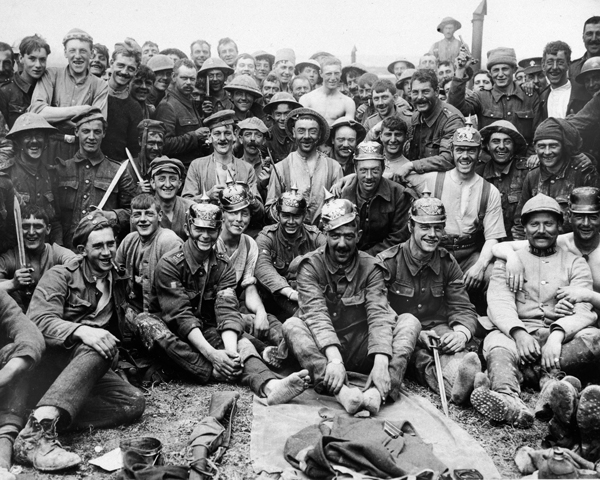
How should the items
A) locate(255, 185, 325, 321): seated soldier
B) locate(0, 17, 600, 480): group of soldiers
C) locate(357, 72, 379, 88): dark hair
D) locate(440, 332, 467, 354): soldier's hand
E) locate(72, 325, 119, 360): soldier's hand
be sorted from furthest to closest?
locate(357, 72, 379, 88): dark hair
locate(255, 185, 325, 321): seated soldier
locate(440, 332, 467, 354): soldier's hand
locate(0, 17, 600, 480): group of soldiers
locate(72, 325, 119, 360): soldier's hand

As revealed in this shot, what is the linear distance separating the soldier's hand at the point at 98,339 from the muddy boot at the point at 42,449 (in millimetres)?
694

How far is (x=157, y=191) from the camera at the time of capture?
8.39 m

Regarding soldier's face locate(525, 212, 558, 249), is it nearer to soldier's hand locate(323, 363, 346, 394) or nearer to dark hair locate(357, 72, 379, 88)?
soldier's hand locate(323, 363, 346, 394)

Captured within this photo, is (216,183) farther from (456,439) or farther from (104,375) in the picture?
(456,439)

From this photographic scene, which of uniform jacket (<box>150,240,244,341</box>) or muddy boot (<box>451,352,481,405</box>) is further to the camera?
uniform jacket (<box>150,240,244,341</box>)

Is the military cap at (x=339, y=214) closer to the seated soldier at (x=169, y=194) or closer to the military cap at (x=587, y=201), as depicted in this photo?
the seated soldier at (x=169, y=194)

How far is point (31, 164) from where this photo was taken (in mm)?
8180

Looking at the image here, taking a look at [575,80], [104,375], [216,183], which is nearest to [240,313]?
[104,375]

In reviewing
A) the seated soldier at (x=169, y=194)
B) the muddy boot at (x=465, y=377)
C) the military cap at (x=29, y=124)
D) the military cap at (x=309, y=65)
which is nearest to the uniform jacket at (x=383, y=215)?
the seated soldier at (x=169, y=194)

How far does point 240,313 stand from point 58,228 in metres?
2.69

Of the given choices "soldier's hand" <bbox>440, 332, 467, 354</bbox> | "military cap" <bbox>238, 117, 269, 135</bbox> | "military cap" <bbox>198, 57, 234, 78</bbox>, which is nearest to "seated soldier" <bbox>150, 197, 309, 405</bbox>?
"soldier's hand" <bbox>440, 332, 467, 354</bbox>

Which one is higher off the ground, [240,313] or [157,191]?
[157,191]

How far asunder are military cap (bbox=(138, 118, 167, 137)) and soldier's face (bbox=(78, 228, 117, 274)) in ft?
10.1

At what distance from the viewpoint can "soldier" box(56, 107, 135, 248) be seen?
8.60m
